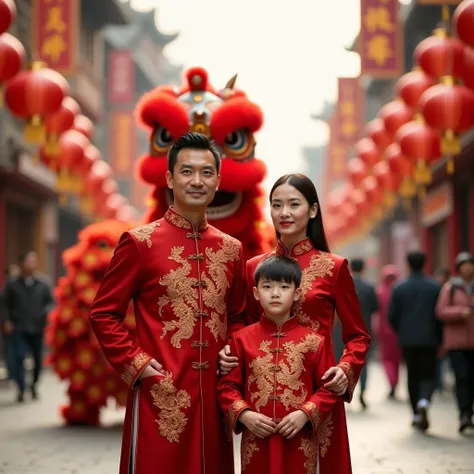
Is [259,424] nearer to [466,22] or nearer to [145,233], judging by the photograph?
[145,233]

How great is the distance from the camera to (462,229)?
746 inches

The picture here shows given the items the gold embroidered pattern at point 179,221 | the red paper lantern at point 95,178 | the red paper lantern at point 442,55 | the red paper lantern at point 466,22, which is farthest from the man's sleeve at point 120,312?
the red paper lantern at point 95,178

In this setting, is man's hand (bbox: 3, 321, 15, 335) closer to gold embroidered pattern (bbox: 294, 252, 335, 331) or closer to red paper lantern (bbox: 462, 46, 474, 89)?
red paper lantern (bbox: 462, 46, 474, 89)

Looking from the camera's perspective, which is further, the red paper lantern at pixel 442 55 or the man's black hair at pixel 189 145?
the red paper lantern at pixel 442 55

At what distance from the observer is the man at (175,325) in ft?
13.3

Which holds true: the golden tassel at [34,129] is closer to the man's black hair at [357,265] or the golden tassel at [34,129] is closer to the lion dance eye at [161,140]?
the lion dance eye at [161,140]

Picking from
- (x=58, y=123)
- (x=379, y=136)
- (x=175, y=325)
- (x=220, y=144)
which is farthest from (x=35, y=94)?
(x=175, y=325)

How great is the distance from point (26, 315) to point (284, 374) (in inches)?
328

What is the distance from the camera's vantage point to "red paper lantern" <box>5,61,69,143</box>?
10133 mm

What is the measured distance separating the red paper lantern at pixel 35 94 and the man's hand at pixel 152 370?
21.8 ft

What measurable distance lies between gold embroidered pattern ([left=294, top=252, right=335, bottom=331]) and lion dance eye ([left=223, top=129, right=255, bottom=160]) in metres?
3.20

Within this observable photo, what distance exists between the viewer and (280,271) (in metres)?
4.09

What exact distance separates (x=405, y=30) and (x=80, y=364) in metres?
14.8

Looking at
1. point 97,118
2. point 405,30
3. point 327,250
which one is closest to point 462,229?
point 405,30
